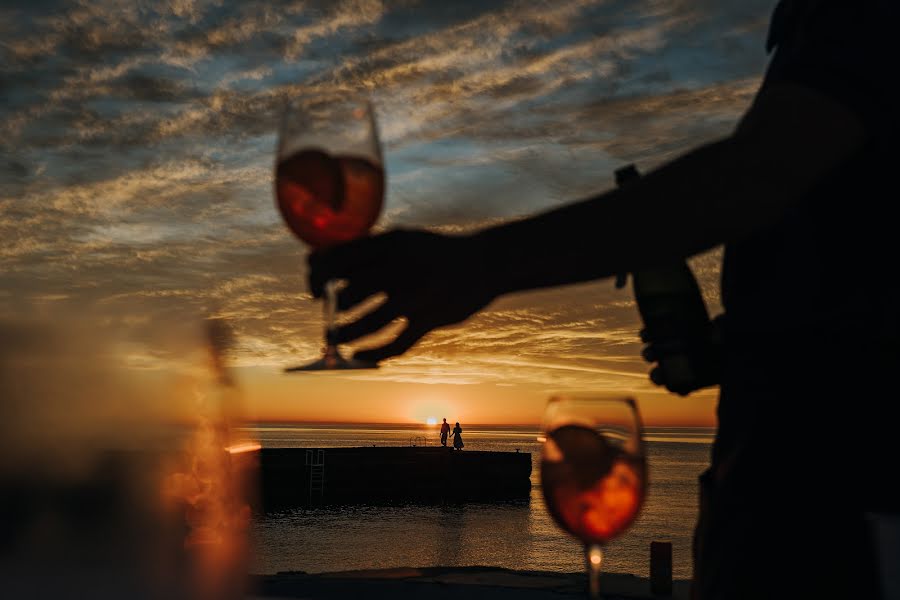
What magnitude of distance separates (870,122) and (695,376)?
113 centimetres

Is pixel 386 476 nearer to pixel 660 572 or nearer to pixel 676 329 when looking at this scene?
pixel 660 572

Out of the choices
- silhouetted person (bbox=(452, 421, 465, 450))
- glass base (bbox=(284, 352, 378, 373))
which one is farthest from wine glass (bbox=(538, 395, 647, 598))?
silhouetted person (bbox=(452, 421, 465, 450))

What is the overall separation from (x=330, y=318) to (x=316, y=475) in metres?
54.1

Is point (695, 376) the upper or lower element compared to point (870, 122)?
lower

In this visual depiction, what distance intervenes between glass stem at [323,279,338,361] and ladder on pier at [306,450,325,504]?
53.6 meters

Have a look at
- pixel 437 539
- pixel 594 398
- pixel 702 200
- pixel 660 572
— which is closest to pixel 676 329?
pixel 594 398

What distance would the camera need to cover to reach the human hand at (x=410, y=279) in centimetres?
117

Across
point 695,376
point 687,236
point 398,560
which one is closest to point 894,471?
point 687,236

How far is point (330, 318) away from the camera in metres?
1.58

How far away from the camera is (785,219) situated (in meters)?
1.29

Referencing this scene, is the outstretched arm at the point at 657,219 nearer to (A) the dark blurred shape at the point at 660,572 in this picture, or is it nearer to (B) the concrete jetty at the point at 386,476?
(A) the dark blurred shape at the point at 660,572

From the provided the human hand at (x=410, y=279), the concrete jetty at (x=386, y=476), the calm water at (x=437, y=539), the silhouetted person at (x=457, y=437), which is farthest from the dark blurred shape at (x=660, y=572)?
the silhouetted person at (x=457, y=437)

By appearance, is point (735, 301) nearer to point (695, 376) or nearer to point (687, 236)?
point (687, 236)

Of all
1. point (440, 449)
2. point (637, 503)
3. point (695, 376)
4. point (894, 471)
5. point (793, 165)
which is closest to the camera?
point (793, 165)
